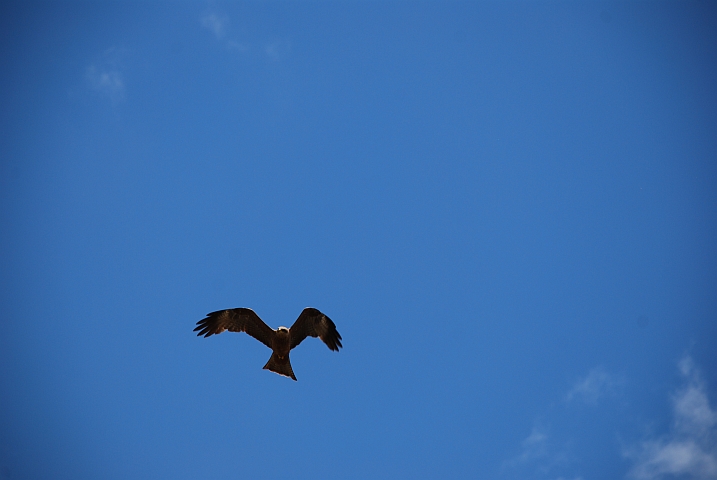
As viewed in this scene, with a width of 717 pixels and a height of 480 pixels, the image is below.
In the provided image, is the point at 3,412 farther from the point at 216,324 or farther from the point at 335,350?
the point at 335,350

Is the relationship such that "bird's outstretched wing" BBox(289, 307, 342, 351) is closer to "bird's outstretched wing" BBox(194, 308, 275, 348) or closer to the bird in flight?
the bird in flight

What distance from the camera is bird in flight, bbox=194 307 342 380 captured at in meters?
13.4

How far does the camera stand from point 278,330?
1326 cm

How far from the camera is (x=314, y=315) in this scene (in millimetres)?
13453

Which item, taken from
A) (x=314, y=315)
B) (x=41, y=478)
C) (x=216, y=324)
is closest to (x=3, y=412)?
(x=41, y=478)

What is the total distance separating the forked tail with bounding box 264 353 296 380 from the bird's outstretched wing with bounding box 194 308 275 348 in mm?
455

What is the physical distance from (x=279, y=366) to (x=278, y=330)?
1.18 metres

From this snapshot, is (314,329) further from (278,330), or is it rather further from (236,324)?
(236,324)

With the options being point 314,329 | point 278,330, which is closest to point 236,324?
point 278,330

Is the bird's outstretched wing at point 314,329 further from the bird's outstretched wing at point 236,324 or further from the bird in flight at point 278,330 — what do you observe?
the bird's outstretched wing at point 236,324

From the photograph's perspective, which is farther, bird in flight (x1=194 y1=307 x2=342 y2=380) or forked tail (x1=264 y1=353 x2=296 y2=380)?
forked tail (x1=264 y1=353 x2=296 y2=380)

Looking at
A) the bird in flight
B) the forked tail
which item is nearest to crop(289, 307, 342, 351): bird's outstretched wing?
the bird in flight

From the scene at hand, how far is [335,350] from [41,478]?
1190 inches

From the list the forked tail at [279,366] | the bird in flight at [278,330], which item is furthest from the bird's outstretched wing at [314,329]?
the forked tail at [279,366]
